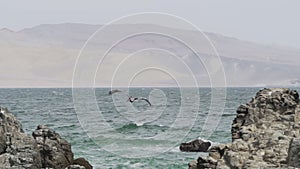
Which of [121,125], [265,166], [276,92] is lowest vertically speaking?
[121,125]

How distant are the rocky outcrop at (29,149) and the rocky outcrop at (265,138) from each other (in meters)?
4.85

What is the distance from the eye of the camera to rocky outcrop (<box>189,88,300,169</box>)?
1628 cm

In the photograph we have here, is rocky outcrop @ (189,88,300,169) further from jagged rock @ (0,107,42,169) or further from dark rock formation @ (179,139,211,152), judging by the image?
dark rock formation @ (179,139,211,152)

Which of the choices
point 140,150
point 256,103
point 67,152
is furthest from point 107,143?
point 256,103

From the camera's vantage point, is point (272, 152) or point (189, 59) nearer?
point (272, 152)

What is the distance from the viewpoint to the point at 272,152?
55.8 feet

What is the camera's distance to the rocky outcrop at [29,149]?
19.8m

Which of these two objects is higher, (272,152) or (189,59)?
(189,59)

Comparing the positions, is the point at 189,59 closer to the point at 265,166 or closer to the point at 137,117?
the point at 265,166

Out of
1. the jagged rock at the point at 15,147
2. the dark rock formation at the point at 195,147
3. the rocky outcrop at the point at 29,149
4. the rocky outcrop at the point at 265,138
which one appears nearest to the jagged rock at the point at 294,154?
the rocky outcrop at the point at 265,138

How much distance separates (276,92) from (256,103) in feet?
3.38

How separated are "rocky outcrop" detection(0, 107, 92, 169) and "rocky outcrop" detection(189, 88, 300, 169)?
15.9 ft

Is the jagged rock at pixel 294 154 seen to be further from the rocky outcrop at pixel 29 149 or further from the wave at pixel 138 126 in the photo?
the wave at pixel 138 126

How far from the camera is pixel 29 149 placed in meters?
21.7
